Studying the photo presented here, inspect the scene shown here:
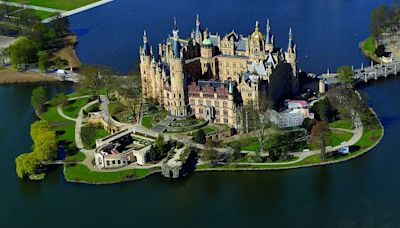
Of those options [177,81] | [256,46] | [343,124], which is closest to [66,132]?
[177,81]

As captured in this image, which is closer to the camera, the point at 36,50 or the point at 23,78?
the point at 23,78

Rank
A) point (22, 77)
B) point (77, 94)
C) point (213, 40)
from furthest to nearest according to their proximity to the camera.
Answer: point (22, 77) < point (77, 94) < point (213, 40)

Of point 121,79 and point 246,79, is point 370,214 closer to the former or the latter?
point 246,79

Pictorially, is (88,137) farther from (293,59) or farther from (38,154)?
(293,59)

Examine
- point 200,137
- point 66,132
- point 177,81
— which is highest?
point 177,81

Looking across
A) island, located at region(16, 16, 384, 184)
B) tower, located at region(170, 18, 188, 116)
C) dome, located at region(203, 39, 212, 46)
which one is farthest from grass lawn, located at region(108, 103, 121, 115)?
dome, located at region(203, 39, 212, 46)

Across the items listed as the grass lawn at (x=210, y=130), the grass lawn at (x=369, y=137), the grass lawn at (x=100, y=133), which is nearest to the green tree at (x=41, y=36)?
the grass lawn at (x=100, y=133)
